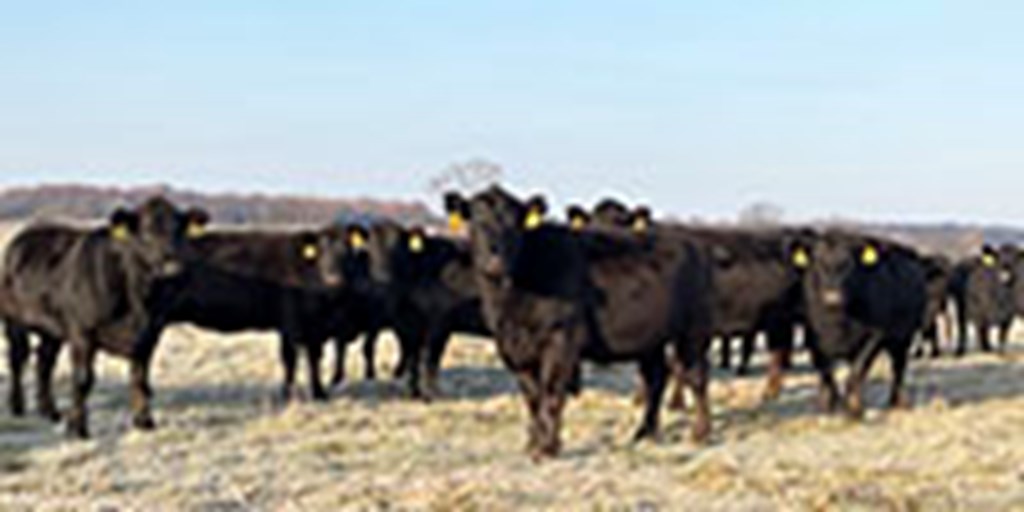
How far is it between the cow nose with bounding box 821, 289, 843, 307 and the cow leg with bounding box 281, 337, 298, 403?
17.9 feet

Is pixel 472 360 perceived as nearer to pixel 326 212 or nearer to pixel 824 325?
pixel 824 325

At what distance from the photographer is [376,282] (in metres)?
14.9

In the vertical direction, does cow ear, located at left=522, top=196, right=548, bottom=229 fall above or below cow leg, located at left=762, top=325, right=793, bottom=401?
above

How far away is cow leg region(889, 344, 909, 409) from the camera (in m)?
13.3

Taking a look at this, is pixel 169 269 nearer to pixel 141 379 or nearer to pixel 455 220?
pixel 141 379

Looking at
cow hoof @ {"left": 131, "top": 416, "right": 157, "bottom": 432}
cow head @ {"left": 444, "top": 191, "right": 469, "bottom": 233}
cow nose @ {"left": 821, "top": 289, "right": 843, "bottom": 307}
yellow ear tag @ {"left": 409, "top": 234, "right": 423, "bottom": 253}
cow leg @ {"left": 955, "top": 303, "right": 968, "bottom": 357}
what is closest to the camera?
cow head @ {"left": 444, "top": 191, "right": 469, "bottom": 233}

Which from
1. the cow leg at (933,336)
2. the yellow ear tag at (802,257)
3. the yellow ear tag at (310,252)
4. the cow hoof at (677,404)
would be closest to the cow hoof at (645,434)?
the cow hoof at (677,404)

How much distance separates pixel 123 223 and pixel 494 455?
387cm

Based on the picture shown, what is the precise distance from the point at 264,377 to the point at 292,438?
5334 mm

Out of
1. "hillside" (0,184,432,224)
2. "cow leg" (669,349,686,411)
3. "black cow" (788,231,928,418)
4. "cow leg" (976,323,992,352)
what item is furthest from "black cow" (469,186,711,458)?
"hillside" (0,184,432,224)

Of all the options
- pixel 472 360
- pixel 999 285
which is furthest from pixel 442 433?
pixel 999 285

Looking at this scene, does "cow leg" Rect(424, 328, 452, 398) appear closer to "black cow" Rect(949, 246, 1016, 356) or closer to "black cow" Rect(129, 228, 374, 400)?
"black cow" Rect(129, 228, 374, 400)

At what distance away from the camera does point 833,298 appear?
12.8 metres

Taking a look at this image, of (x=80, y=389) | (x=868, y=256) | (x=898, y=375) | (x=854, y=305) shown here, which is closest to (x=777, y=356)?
(x=898, y=375)
